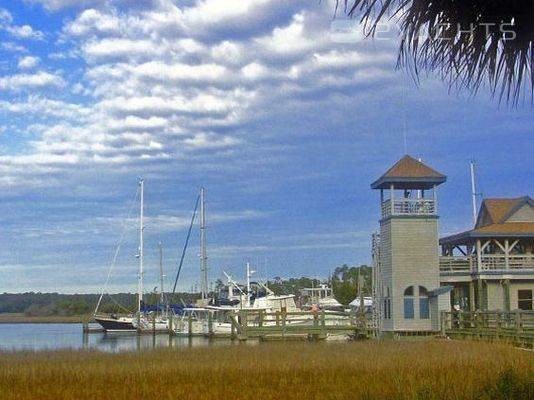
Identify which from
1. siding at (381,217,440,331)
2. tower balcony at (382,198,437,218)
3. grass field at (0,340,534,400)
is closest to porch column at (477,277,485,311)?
siding at (381,217,440,331)

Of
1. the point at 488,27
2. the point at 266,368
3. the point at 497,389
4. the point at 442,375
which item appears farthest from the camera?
the point at 266,368

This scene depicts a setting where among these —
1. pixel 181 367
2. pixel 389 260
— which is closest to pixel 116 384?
pixel 181 367

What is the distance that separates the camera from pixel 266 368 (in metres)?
22.7

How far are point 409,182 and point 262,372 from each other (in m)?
19.3

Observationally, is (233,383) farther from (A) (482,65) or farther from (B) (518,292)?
(B) (518,292)

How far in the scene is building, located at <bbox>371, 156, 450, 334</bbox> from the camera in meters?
38.5

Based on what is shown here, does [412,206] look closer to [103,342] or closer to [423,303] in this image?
[423,303]

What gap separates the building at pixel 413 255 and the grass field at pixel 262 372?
9050 mm

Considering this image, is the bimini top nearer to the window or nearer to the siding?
the siding

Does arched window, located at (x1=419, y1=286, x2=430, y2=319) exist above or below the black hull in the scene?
above

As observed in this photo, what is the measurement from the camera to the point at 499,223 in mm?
41812

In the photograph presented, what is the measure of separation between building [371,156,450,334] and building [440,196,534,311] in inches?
122

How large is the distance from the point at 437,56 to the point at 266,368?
16096 millimetres

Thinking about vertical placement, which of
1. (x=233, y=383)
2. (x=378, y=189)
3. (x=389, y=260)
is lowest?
(x=233, y=383)
